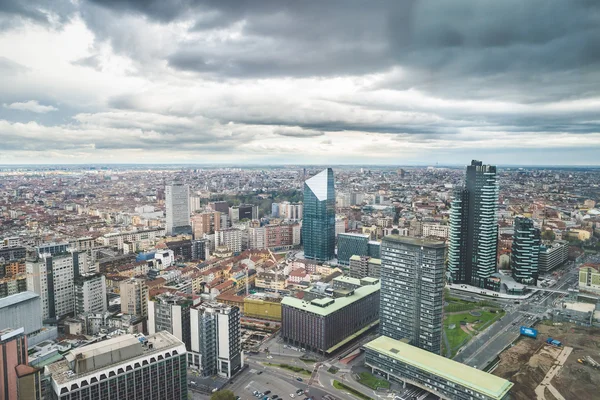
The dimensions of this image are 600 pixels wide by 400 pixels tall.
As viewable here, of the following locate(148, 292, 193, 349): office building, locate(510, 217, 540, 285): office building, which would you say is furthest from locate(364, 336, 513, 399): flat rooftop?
locate(510, 217, 540, 285): office building

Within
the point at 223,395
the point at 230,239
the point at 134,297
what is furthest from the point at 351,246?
the point at 223,395

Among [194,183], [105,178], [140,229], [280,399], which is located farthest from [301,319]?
[194,183]

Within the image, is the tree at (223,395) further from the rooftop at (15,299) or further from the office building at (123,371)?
the rooftop at (15,299)

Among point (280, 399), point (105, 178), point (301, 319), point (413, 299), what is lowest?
point (280, 399)

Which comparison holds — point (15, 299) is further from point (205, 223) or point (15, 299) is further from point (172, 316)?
point (205, 223)

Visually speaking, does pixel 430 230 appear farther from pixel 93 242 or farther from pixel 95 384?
pixel 95 384
